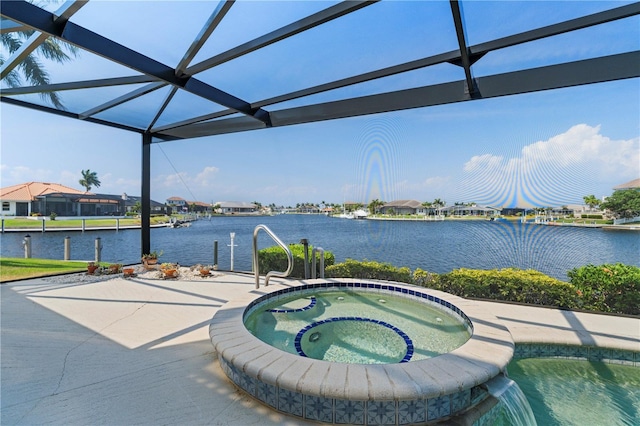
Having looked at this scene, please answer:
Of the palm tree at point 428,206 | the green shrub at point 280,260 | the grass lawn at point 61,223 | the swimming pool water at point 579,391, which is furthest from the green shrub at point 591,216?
the grass lawn at point 61,223

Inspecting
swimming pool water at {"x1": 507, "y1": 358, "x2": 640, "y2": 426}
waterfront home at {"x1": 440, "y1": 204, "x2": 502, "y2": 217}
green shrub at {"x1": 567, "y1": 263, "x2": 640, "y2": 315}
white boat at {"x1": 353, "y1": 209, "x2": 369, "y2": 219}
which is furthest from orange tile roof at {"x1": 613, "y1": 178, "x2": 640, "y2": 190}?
white boat at {"x1": 353, "y1": 209, "x2": 369, "y2": 219}

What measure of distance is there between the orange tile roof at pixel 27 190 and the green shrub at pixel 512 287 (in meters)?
21.5

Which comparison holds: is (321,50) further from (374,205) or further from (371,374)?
(374,205)

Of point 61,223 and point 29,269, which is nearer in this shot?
point 29,269

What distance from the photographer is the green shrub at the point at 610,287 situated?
4270mm

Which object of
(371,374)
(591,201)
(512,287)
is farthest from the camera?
(591,201)

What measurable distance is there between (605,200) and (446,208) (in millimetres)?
17910

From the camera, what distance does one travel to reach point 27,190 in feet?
53.4

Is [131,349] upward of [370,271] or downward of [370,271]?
downward

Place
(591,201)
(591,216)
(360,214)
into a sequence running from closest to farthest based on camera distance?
1. (591,201)
2. (591,216)
3. (360,214)

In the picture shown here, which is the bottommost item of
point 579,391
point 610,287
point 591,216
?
point 579,391

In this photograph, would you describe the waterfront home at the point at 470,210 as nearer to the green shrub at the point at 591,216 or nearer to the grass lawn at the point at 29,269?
the green shrub at the point at 591,216

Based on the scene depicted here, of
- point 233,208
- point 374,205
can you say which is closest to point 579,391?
point 374,205

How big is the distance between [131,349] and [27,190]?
20578mm
